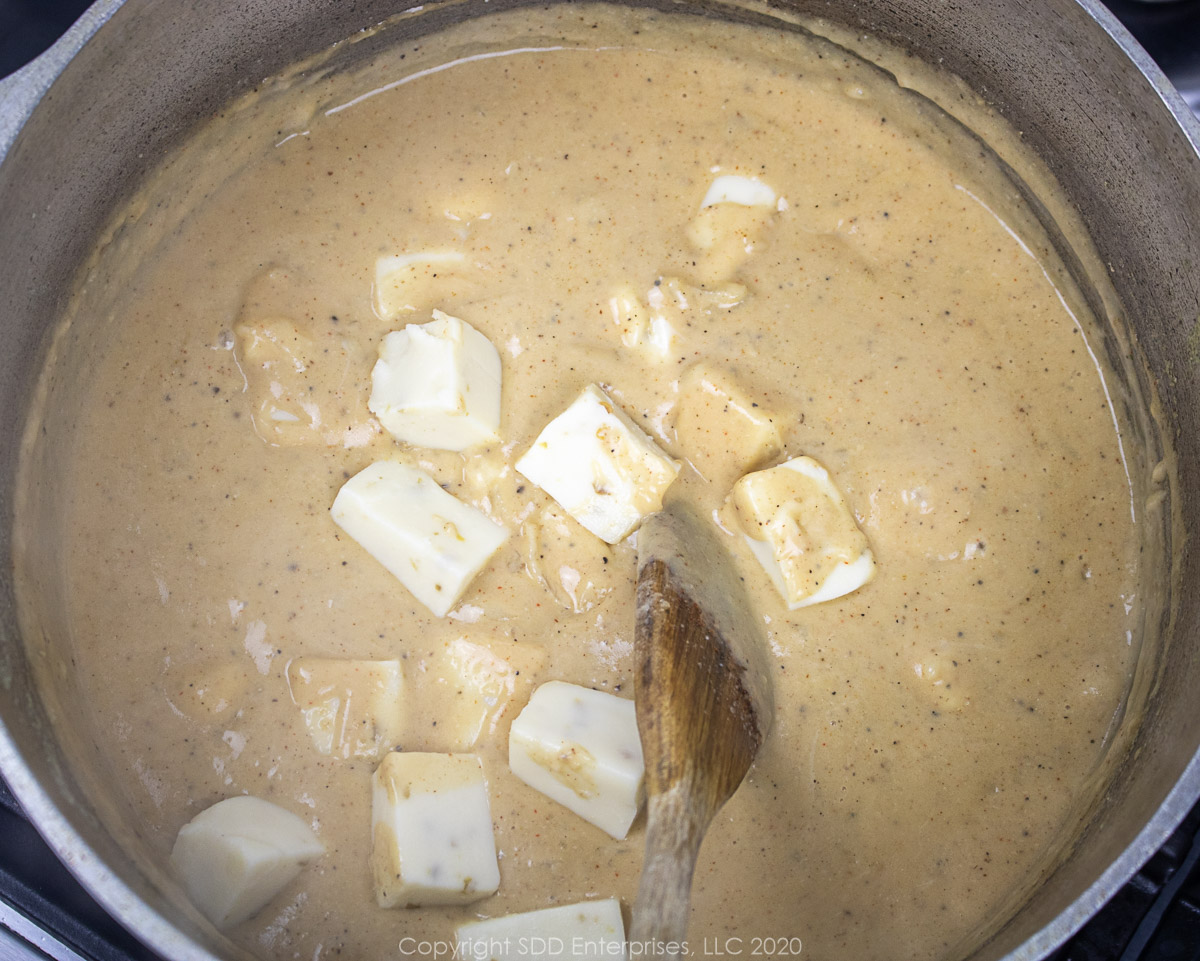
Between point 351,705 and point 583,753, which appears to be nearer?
point 583,753

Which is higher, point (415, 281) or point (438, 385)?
point (415, 281)

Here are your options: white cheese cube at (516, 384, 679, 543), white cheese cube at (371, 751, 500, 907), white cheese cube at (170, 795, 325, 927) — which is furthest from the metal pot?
white cheese cube at (516, 384, 679, 543)

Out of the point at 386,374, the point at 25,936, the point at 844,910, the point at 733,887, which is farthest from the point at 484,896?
the point at 386,374

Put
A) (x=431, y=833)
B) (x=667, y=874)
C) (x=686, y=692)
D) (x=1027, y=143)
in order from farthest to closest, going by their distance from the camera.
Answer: (x=1027, y=143)
(x=431, y=833)
(x=686, y=692)
(x=667, y=874)

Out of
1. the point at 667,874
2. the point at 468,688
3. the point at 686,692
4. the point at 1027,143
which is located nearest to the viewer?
the point at 667,874

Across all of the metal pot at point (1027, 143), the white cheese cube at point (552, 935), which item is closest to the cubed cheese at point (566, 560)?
the white cheese cube at point (552, 935)

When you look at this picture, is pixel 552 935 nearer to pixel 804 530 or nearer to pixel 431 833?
pixel 431 833

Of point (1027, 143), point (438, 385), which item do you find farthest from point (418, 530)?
point (1027, 143)

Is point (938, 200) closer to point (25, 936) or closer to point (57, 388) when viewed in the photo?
point (57, 388)
